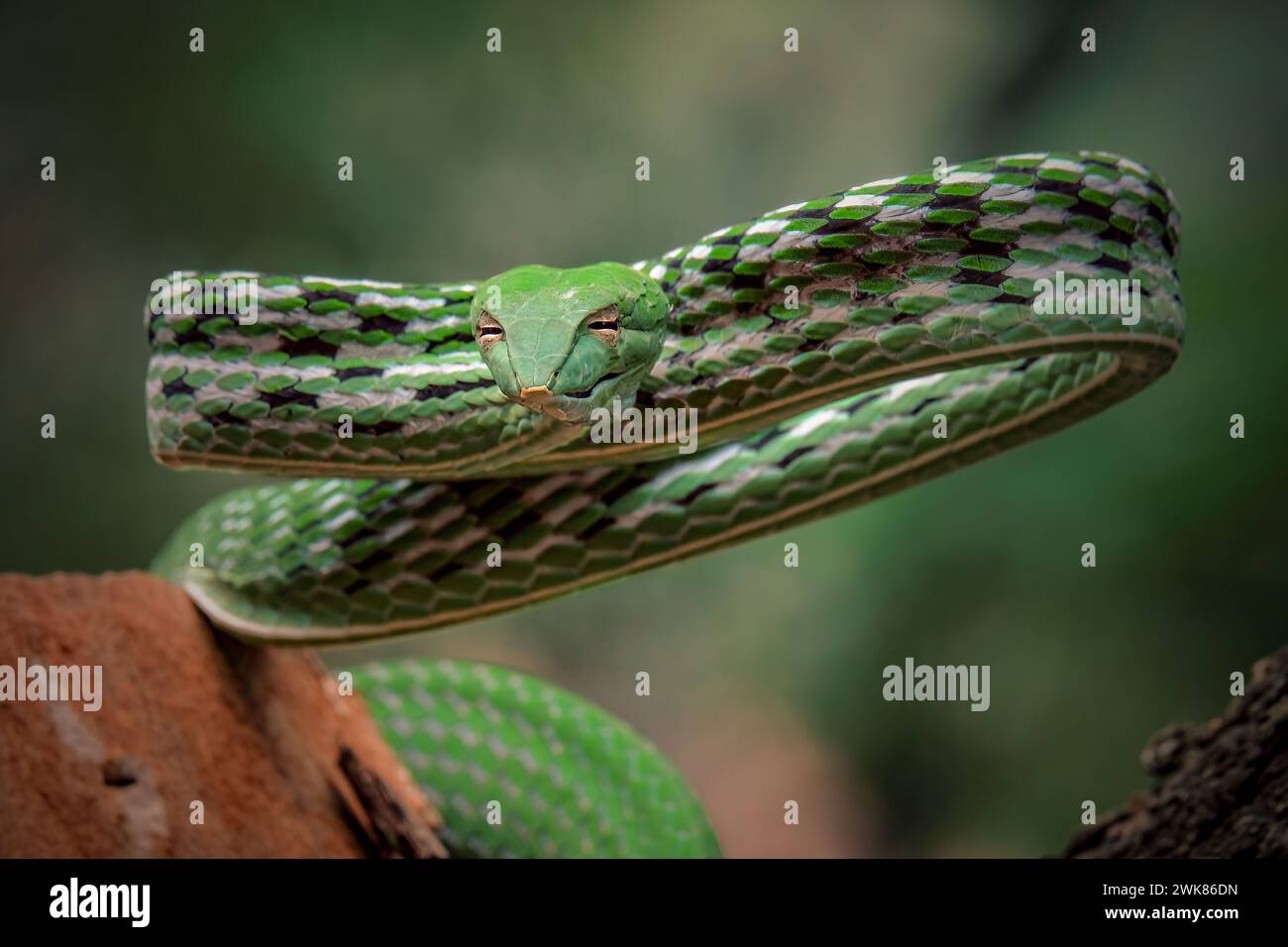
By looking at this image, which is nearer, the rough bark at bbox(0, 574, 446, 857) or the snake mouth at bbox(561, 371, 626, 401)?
the snake mouth at bbox(561, 371, 626, 401)

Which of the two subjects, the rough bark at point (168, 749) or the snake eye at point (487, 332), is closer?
the snake eye at point (487, 332)

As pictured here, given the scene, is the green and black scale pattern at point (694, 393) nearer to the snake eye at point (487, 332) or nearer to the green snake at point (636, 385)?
the green snake at point (636, 385)

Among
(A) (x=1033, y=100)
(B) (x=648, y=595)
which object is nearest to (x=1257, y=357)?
(A) (x=1033, y=100)

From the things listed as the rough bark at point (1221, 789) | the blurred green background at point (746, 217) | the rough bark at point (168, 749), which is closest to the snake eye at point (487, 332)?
the rough bark at point (168, 749)

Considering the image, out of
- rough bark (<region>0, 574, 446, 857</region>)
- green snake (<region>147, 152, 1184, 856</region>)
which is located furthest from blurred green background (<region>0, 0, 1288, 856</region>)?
green snake (<region>147, 152, 1184, 856</region>)

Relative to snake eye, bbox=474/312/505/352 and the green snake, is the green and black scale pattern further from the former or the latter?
snake eye, bbox=474/312/505/352
